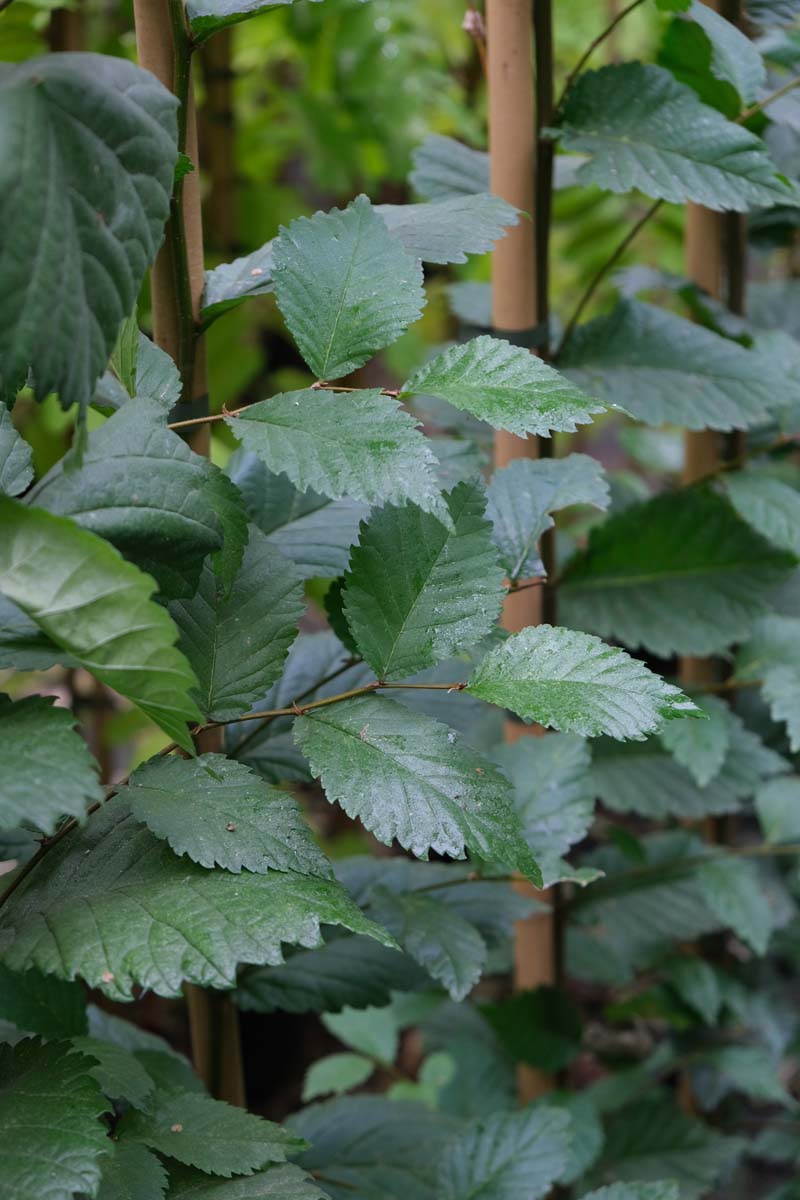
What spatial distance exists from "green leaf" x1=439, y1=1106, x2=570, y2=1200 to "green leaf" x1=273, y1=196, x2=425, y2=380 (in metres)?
0.42

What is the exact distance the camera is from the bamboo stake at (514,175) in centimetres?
65

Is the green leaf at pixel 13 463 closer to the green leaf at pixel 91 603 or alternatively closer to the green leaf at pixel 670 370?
the green leaf at pixel 91 603

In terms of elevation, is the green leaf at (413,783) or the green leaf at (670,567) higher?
the green leaf at (413,783)

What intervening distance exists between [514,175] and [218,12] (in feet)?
0.85

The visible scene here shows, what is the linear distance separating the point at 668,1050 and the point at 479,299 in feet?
2.14

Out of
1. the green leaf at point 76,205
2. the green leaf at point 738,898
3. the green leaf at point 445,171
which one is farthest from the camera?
the green leaf at point 738,898

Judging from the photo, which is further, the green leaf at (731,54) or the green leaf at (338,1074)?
the green leaf at (338,1074)

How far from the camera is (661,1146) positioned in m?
0.90

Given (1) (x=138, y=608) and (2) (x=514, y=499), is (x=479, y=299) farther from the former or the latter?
(1) (x=138, y=608)

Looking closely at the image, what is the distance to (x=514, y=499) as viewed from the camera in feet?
1.89

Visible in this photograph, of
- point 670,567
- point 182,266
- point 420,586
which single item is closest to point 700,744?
point 670,567

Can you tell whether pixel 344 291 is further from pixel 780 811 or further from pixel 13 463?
pixel 780 811

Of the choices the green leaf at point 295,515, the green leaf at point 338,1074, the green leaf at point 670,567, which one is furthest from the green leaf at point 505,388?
the green leaf at point 338,1074

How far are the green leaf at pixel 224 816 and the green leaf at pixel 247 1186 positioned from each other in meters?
0.12
